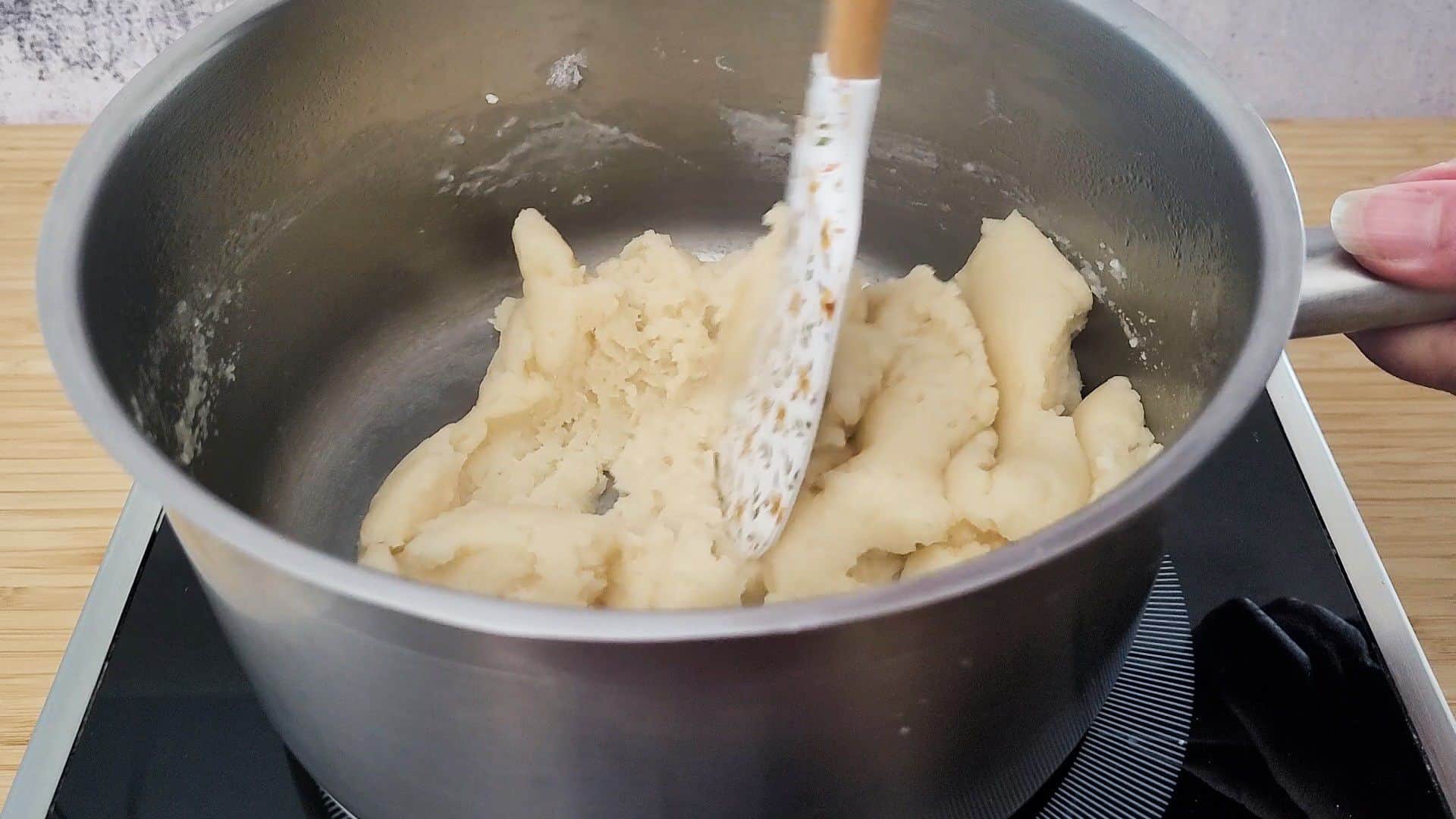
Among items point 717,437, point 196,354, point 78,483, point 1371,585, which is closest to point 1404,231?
point 1371,585

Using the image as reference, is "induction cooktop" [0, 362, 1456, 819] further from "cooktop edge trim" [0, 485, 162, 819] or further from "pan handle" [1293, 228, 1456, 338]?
"pan handle" [1293, 228, 1456, 338]

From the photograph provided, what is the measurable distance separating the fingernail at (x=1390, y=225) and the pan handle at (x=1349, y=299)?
0.04 ft

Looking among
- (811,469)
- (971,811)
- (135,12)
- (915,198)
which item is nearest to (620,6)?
(915,198)

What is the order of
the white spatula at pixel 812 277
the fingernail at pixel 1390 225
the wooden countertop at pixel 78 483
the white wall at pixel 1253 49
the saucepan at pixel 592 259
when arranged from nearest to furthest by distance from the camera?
the saucepan at pixel 592 259 → the fingernail at pixel 1390 225 → the white spatula at pixel 812 277 → the wooden countertop at pixel 78 483 → the white wall at pixel 1253 49

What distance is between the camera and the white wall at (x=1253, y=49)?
43.4 inches

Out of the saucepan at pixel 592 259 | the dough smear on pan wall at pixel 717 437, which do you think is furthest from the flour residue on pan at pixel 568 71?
the dough smear on pan wall at pixel 717 437

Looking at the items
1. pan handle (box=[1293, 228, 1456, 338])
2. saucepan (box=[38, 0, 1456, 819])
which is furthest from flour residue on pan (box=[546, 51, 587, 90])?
pan handle (box=[1293, 228, 1456, 338])

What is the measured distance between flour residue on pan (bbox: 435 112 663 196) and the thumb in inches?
23.2

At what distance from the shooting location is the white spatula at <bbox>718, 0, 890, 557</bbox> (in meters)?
0.68

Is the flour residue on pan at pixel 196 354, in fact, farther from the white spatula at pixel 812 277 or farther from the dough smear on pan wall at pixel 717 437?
the white spatula at pixel 812 277

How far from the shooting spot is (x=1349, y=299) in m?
0.58

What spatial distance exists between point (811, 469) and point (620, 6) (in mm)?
415

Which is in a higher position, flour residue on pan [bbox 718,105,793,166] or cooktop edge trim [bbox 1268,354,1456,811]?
flour residue on pan [bbox 718,105,793,166]

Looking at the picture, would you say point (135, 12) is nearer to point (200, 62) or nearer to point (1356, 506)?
point (200, 62)
